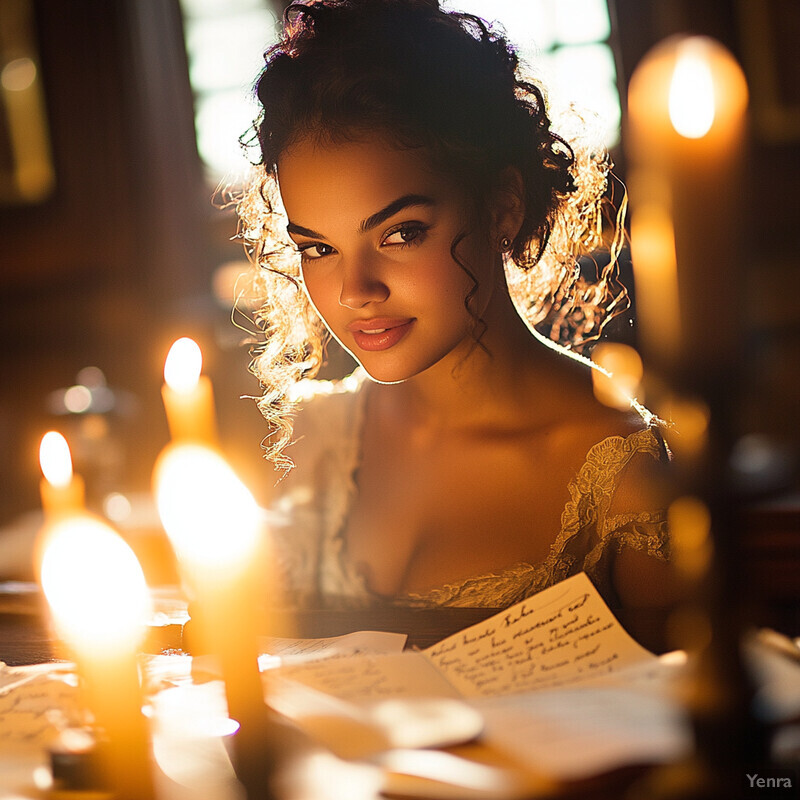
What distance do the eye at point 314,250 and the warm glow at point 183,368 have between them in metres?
0.43

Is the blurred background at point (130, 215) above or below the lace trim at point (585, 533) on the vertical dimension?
above

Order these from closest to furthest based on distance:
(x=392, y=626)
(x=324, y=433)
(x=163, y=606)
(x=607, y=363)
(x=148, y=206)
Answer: (x=392, y=626) → (x=163, y=606) → (x=607, y=363) → (x=324, y=433) → (x=148, y=206)

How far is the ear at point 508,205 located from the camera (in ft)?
3.01

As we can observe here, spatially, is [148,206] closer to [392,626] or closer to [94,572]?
[392,626]

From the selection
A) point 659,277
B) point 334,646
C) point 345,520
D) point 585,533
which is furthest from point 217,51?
point 659,277

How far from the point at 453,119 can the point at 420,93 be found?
0.14 ft

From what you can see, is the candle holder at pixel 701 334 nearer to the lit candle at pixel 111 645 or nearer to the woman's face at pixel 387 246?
the lit candle at pixel 111 645

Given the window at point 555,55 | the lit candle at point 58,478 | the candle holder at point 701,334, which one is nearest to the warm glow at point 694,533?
the candle holder at point 701,334

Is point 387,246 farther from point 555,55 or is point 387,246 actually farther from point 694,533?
point 694,533

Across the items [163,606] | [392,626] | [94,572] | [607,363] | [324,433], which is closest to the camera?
[94,572]

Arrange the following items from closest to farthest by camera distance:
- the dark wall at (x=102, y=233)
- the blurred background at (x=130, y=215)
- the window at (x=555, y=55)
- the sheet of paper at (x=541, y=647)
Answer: the sheet of paper at (x=541, y=647), the window at (x=555, y=55), the blurred background at (x=130, y=215), the dark wall at (x=102, y=233)

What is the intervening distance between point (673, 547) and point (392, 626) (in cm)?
27

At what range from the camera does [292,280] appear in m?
1.05

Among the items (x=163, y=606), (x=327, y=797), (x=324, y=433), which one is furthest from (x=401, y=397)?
(x=327, y=797)
